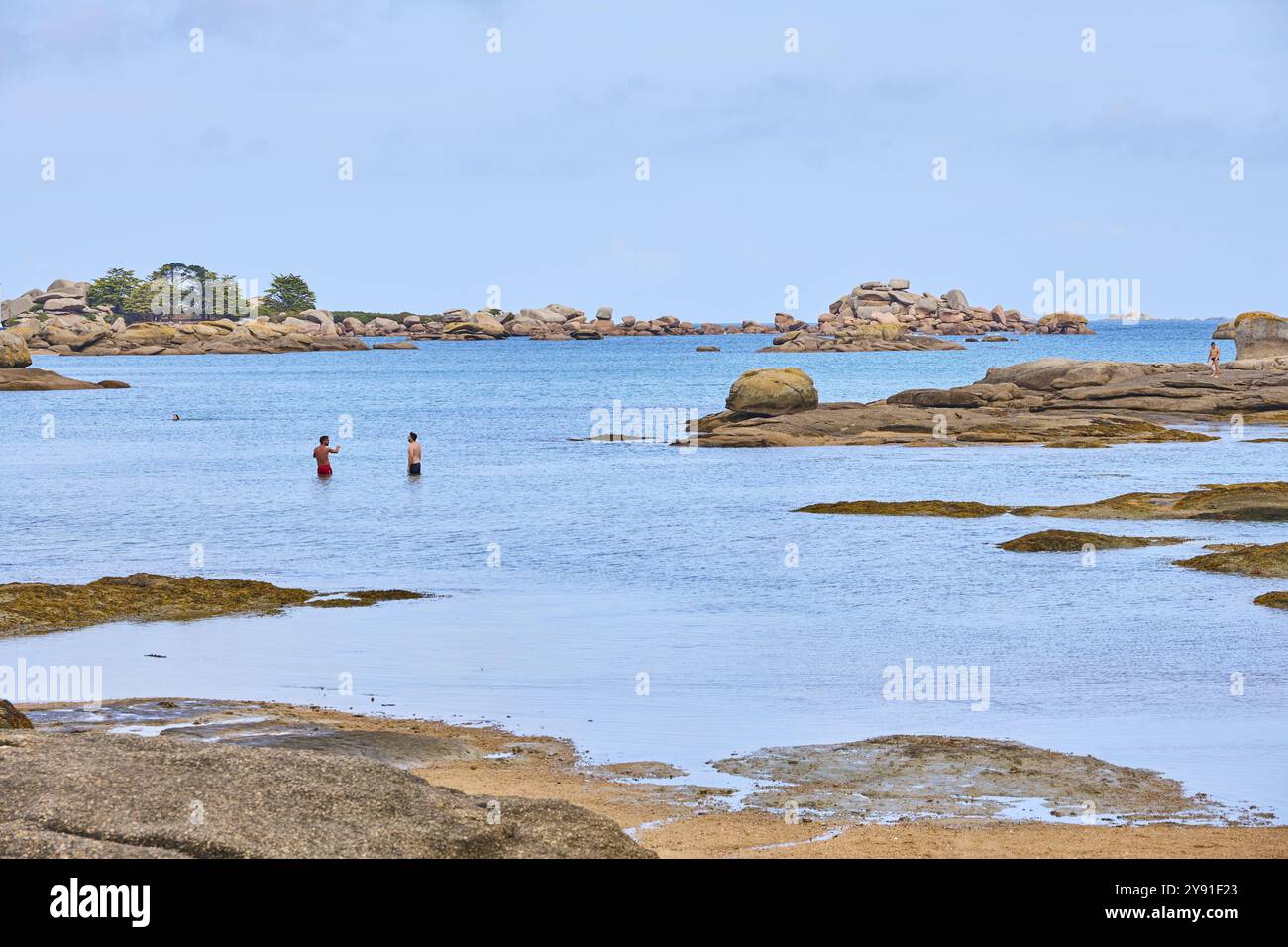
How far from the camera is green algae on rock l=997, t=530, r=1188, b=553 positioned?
31.9 metres

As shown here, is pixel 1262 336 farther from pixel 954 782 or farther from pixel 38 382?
pixel 38 382

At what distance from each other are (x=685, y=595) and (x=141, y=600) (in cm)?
914

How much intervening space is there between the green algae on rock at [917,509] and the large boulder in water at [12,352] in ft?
326

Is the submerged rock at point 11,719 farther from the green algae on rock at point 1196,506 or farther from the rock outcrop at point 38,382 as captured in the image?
the rock outcrop at point 38,382

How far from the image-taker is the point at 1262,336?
81.4 metres

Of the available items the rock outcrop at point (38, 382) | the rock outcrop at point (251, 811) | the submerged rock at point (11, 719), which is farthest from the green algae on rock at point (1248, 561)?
the rock outcrop at point (38, 382)

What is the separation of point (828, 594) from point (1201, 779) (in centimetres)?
1266

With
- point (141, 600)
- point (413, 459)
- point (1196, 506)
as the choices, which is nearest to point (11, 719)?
point (141, 600)

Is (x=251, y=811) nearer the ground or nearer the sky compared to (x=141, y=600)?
nearer the sky
